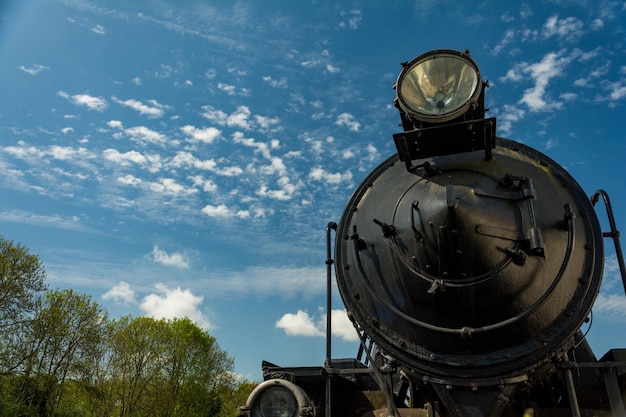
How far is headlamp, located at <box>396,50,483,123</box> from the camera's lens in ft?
14.2

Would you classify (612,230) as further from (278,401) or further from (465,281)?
(278,401)

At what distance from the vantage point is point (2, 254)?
22453 mm

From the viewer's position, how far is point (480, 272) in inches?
151

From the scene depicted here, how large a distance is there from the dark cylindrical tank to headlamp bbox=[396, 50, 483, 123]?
54cm

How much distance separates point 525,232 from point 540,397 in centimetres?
155

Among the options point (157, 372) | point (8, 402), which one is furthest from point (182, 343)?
point (8, 402)

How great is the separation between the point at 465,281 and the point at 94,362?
89.3 feet

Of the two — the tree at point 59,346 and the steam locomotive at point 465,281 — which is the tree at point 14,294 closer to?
the tree at point 59,346

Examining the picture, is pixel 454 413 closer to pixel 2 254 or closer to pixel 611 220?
pixel 611 220

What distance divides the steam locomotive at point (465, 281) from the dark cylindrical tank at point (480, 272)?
1 centimetres

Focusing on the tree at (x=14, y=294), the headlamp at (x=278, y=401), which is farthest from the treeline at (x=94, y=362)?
the headlamp at (x=278, y=401)

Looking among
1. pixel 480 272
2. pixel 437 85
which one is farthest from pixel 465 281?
pixel 437 85

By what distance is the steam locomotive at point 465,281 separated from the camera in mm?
3773

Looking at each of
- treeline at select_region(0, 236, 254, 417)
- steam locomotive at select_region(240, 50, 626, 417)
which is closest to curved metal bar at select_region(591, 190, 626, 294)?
steam locomotive at select_region(240, 50, 626, 417)
